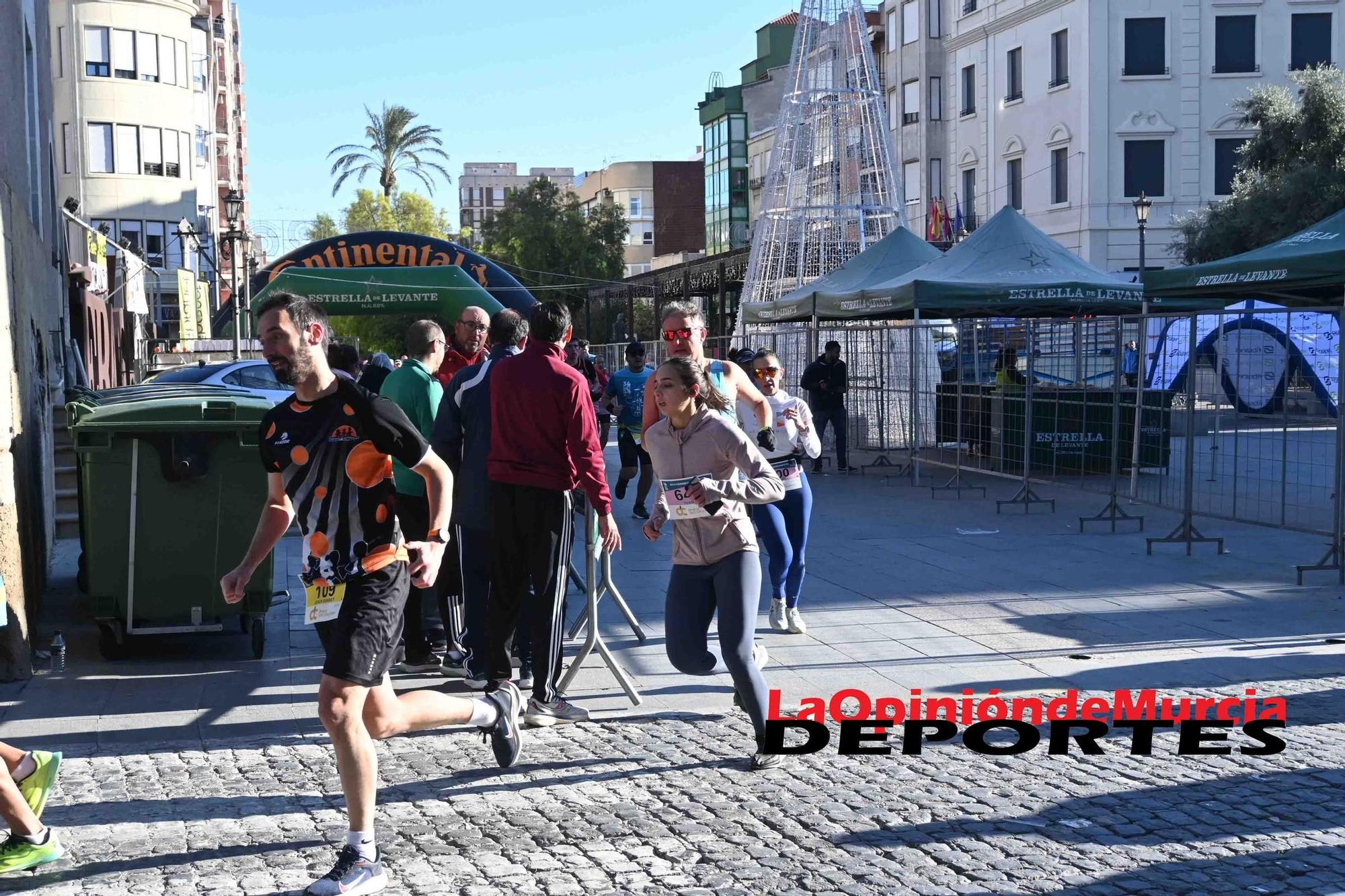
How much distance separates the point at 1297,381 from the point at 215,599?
26.1 ft

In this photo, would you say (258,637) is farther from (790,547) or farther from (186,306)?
(186,306)

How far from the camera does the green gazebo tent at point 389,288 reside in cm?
1942

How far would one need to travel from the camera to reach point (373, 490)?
15.2 feet

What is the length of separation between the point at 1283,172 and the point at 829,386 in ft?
69.1

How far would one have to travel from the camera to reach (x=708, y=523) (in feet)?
19.5

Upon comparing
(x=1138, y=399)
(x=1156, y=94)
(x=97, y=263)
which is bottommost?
(x=1138, y=399)

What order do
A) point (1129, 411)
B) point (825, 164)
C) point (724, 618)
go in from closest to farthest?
point (724, 618)
point (1129, 411)
point (825, 164)

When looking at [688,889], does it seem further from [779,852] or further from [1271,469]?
[1271,469]

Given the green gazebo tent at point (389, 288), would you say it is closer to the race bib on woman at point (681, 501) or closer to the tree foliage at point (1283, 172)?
the race bib on woman at point (681, 501)

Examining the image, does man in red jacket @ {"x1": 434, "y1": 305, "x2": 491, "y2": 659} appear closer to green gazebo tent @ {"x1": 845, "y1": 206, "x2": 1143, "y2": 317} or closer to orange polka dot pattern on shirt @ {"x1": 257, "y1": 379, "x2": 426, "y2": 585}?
orange polka dot pattern on shirt @ {"x1": 257, "y1": 379, "x2": 426, "y2": 585}

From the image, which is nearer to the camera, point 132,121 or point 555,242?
point 132,121

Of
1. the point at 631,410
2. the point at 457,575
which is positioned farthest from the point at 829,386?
the point at 457,575

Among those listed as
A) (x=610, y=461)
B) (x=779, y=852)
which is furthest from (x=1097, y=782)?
(x=610, y=461)

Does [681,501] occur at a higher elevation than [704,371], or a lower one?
lower
